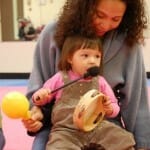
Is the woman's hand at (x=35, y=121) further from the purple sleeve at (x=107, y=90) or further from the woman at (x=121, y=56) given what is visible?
the purple sleeve at (x=107, y=90)

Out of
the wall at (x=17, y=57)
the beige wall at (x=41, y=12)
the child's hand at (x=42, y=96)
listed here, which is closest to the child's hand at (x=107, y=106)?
the child's hand at (x=42, y=96)

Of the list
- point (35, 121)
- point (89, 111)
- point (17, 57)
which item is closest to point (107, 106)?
point (89, 111)

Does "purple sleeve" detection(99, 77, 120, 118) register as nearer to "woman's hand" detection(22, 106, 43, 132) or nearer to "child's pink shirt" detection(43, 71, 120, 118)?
"child's pink shirt" detection(43, 71, 120, 118)

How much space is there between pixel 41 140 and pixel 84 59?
233 millimetres

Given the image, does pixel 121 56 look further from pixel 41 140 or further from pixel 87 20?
pixel 41 140

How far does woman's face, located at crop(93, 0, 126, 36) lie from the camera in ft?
3.18

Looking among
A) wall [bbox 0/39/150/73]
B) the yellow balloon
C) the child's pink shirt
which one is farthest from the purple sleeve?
wall [bbox 0/39/150/73]

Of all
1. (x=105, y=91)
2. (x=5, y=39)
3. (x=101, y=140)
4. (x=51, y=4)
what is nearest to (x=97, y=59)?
(x=105, y=91)

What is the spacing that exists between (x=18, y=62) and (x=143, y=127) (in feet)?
9.05

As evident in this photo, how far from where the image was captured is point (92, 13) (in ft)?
3.30

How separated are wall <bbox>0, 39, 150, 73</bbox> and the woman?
2578 millimetres

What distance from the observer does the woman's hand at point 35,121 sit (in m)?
0.94

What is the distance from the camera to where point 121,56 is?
109 cm

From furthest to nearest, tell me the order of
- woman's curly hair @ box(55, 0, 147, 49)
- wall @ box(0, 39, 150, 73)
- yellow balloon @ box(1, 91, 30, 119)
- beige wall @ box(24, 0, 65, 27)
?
wall @ box(0, 39, 150, 73) < beige wall @ box(24, 0, 65, 27) < woman's curly hair @ box(55, 0, 147, 49) < yellow balloon @ box(1, 91, 30, 119)
